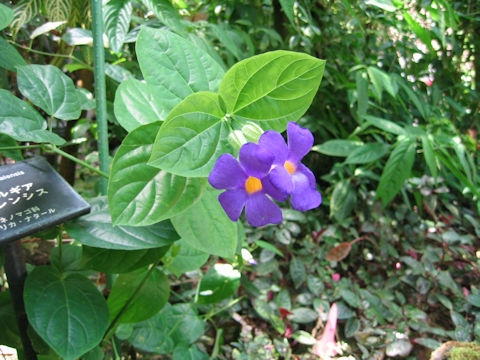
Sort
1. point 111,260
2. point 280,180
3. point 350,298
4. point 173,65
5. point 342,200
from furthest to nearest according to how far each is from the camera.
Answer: point 342,200, point 350,298, point 111,260, point 173,65, point 280,180

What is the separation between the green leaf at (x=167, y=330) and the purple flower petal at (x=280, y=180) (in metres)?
0.66

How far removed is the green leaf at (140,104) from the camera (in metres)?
0.57

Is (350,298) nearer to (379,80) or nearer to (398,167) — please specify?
(398,167)

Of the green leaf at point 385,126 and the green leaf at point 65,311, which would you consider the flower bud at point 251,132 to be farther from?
the green leaf at point 385,126

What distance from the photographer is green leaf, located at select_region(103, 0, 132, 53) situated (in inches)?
35.4

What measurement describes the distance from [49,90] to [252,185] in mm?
466

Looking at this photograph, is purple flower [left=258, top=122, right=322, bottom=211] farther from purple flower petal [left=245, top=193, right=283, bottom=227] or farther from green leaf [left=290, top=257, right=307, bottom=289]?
green leaf [left=290, top=257, right=307, bottom=289]

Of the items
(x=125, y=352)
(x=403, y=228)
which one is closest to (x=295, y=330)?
(x=125, y=352)

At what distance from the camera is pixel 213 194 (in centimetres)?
→ 63

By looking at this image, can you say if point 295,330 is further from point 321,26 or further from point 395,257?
point 321,26

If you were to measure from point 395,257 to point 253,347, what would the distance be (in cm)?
90

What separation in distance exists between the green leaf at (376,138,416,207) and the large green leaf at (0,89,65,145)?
1.24 m

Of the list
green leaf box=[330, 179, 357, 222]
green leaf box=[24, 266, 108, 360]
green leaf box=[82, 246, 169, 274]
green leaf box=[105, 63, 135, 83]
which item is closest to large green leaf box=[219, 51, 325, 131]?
green leaf box=[82, 246, 169, 274]

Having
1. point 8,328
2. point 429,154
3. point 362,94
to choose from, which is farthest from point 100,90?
point 429,154
